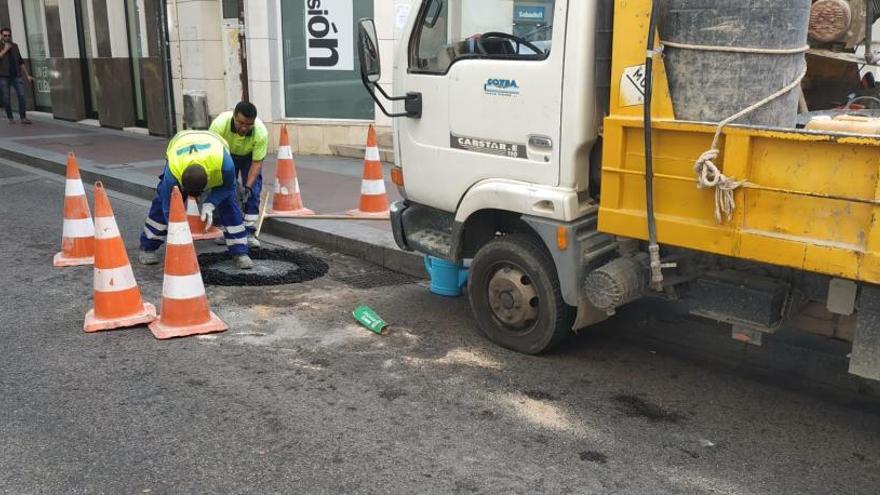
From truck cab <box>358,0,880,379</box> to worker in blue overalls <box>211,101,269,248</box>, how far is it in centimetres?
195

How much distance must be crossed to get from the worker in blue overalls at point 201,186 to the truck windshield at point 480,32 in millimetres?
1896

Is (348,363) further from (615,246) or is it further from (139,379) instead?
(615,246)

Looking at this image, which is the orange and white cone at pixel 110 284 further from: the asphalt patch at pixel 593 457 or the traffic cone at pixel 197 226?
the asphalt patch at pixel 593 457

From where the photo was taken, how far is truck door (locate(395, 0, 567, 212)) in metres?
4.12

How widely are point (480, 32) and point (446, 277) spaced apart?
6.13 ft

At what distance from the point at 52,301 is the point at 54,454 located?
2.44 metres

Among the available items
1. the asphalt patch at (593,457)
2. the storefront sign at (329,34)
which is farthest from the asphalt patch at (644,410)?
the storefront sign at (329,34)

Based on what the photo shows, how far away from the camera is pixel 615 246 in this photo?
4.17 metres

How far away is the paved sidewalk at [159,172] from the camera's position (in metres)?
6.97

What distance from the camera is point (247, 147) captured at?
684 centimetres

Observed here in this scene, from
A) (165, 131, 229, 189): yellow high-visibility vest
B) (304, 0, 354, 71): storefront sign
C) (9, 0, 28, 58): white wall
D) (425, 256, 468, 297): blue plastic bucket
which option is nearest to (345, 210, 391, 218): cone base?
(165, 131, 229, 189): yellow high-visibility vest

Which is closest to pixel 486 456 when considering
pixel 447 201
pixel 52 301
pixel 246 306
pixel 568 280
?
pixel 568 280

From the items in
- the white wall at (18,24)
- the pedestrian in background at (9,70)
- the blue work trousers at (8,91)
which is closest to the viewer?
the pedestrian in background at (9,70)

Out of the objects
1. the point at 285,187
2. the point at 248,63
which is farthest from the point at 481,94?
the point at 248,63
